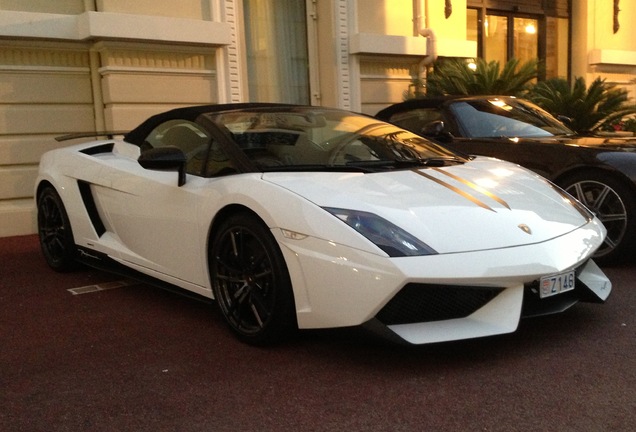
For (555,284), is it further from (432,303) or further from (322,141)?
(322,141)

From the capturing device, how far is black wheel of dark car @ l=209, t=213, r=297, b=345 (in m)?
3.16

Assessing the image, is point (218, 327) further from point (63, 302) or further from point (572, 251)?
point (572, 251)

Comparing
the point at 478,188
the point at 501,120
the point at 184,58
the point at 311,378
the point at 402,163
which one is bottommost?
the point at 311,378

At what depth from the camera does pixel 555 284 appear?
311 cm

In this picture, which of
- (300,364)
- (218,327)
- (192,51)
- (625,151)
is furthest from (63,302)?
(192,51)

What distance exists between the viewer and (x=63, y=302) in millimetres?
4438

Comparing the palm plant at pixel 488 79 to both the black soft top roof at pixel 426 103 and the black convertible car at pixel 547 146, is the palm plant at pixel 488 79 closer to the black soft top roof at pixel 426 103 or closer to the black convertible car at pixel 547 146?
the black convertible car at pixel 547 146

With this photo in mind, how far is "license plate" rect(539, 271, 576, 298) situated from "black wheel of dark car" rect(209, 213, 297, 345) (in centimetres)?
112

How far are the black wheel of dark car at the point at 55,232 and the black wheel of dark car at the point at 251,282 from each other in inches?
73.5

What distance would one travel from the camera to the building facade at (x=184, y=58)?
7.37m

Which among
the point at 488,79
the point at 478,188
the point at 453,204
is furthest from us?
the point at 488,79

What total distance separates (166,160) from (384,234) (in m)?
1.39

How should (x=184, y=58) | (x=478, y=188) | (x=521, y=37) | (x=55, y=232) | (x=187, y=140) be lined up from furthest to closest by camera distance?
(x=521, y=37)
(x=184, y=58)
(x=55, y=232)
(x=187, y=140)
(x=478, y=188)

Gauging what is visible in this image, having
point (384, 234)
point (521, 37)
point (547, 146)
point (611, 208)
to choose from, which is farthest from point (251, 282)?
point (521, 37)
